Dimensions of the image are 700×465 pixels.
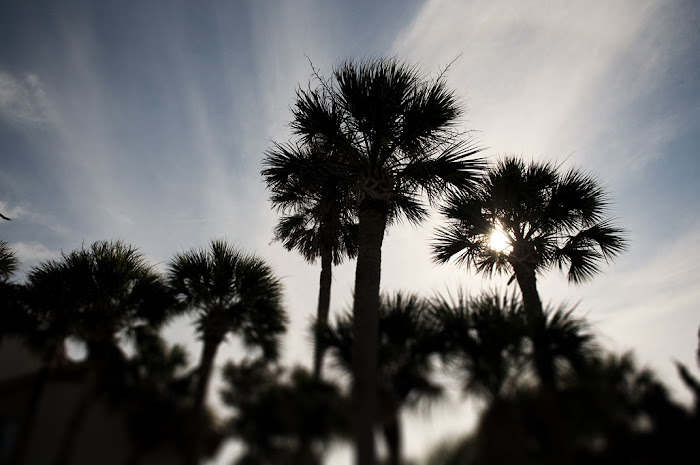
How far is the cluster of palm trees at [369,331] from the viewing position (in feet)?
15.2

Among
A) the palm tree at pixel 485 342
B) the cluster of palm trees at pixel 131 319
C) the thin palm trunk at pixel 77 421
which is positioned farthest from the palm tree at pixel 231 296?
the palm tree at pixel 485 342

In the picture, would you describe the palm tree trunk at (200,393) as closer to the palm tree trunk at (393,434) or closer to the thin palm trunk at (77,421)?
the thin palm trunk at (77,421)

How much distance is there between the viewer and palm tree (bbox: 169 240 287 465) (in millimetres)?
8602

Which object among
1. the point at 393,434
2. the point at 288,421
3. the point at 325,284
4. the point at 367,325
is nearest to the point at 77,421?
the point at 288,421

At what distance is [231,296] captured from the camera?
8.91m

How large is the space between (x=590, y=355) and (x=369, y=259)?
4010mm

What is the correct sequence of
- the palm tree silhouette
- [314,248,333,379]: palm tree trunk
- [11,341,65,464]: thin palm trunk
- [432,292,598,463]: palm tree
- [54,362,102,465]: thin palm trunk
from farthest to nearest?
[314,248,333,379]: palm tree trunk, the palm tree silhouette, [11,341,65,464]: thin palm trunk, [54,362,102,465]: thin palm trunk, [432,292,598,463]: palm tree

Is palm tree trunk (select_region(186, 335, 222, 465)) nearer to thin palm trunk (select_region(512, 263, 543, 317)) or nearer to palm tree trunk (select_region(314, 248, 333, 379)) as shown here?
palm tree trunk (select_region(314, 248, 333, 379))

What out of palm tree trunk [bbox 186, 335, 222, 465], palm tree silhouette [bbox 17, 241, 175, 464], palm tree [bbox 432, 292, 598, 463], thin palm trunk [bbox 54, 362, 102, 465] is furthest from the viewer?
palm tree silhouette [bbox 17, 241, 175, 464]

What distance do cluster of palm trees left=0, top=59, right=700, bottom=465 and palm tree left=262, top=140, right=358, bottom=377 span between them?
0.25 feet

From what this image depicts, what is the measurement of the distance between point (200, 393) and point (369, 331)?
3255 millimetres

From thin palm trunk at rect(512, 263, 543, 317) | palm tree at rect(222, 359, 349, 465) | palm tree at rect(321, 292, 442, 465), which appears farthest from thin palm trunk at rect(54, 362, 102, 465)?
thin palm trunk at rect(512, 263, 543, 317)

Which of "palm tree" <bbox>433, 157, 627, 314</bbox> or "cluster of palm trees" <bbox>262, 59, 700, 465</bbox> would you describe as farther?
"palm tree" <bbox>433, 157, 627, 314</bbox>

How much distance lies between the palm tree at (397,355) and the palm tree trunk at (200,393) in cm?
233
